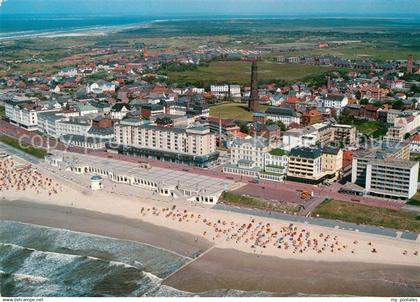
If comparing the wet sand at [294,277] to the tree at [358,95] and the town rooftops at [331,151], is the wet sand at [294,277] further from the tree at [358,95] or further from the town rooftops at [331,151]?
the tree at [358,95]

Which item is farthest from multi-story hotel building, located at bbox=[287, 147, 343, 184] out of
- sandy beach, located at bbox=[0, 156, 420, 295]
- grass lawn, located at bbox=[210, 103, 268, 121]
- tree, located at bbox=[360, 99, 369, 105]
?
tree, located at bbox=[360, 99, 369, 105]

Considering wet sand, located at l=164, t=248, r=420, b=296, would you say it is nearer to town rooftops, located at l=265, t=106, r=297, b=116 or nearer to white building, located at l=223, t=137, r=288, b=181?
white building, located at l=223, t=137, r=288, b=181

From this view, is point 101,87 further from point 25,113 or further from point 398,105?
point 398,105

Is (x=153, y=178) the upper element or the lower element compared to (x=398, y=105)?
lower

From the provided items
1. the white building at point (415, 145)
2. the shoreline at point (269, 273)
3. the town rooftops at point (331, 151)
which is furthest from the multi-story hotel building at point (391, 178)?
the white building at point (415, 145)

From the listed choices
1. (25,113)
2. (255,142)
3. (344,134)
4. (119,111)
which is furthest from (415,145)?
(25,113)

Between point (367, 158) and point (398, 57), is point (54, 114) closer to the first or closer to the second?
point (367, 158)
